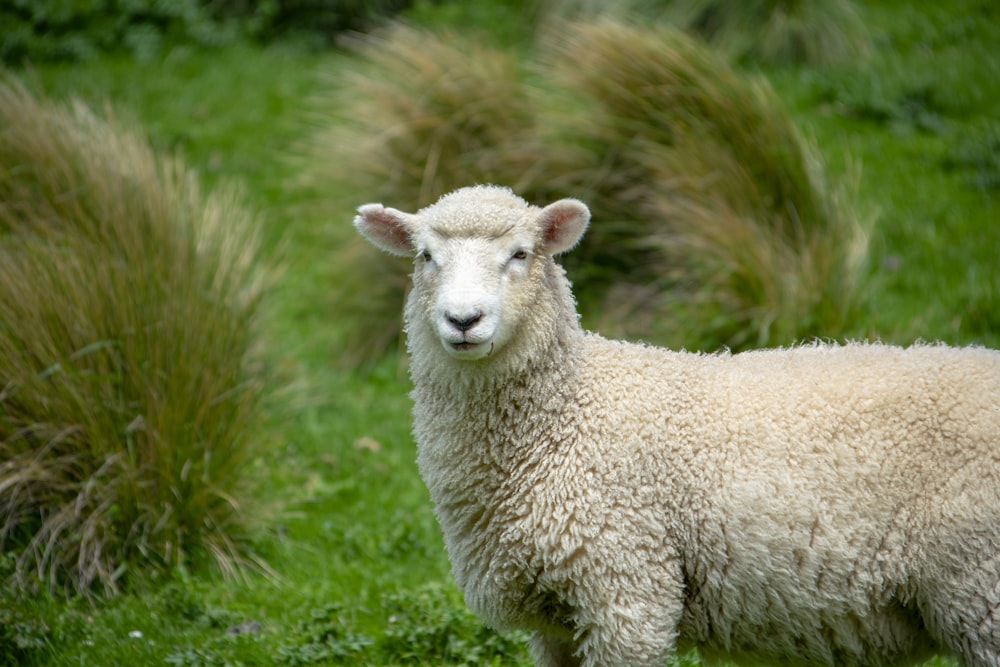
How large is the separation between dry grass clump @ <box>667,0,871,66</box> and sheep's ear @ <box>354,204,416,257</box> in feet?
23.2

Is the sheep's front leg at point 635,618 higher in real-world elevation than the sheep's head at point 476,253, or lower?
lower

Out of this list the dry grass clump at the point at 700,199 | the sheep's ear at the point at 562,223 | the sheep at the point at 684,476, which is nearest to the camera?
the sheep at the point at 684,476

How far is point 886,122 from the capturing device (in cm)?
906

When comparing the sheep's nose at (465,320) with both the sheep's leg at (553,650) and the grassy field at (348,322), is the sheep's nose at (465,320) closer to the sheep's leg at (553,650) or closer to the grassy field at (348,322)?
the sheep's leg at (553,650)

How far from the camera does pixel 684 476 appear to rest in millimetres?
3336

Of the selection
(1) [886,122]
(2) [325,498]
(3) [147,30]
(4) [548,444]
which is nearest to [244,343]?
(2) [325,498]

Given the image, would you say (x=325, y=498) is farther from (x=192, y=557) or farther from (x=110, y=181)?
(x=110, y=181)

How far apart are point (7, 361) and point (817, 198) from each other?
450cm

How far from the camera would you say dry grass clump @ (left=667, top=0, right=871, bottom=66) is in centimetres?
1008

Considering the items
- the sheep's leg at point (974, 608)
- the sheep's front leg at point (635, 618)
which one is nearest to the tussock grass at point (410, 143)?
the sheep's front leg at point (635, 618)

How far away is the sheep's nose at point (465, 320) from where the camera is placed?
3160 mm

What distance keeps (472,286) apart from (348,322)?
491 cm

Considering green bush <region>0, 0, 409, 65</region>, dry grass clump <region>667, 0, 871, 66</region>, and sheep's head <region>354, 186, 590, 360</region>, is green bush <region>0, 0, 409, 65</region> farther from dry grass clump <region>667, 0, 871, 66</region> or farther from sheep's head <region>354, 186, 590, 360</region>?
sheep's head <region>354, 186, 590, 360</region>

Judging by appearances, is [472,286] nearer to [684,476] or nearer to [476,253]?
[476,253]
